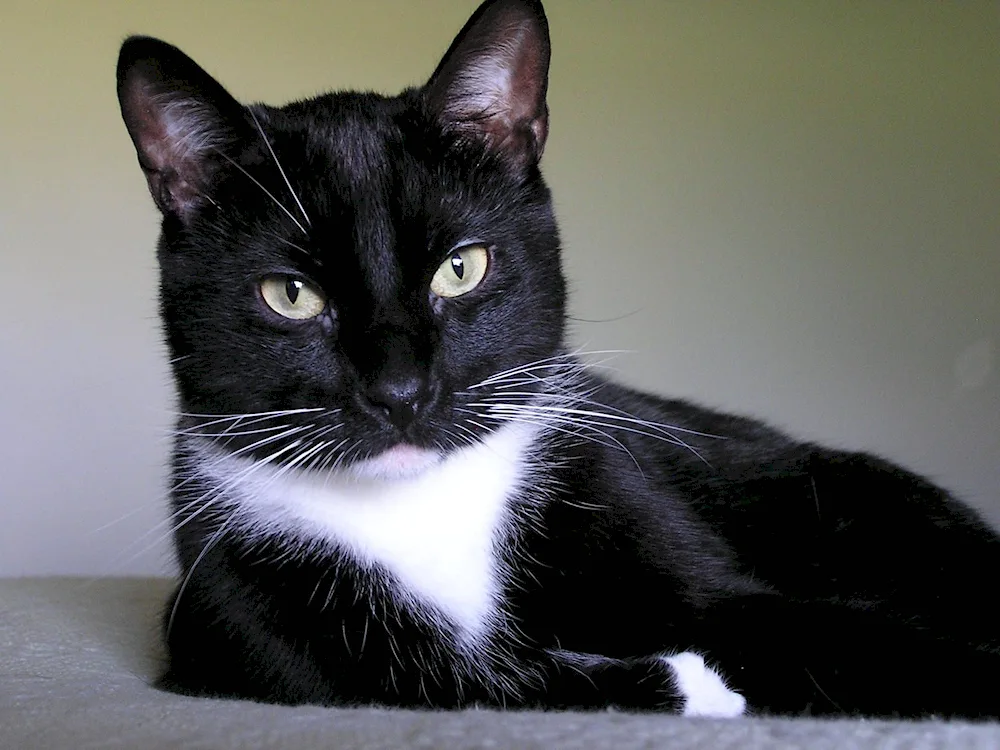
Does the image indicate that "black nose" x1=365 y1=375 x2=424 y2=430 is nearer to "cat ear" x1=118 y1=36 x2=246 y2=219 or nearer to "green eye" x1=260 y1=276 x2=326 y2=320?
"green eye" x1=260 y1=276 x2=326 y2=320

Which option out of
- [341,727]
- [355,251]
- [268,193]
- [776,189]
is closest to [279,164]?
[268,193]

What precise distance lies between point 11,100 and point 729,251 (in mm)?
1737

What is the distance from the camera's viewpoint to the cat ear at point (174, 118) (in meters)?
0.90

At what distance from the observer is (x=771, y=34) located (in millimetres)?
2244

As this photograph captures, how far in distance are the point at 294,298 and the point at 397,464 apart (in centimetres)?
19

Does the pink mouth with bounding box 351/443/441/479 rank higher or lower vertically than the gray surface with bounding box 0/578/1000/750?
higher

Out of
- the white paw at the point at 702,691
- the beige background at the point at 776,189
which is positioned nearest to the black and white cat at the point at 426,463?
the white paw at the point at 702,691

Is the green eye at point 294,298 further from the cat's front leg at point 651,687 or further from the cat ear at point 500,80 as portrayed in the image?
the cat's front leg at point 651,687

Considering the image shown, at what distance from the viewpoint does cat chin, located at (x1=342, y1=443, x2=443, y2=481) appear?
0.87 m

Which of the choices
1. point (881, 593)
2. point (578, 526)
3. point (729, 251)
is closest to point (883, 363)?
point (729, 251)

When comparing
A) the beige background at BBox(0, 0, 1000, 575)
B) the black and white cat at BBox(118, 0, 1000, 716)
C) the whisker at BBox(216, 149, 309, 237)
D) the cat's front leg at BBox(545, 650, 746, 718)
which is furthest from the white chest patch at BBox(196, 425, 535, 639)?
the beige background at BBox(0, 0, 1000, 575)

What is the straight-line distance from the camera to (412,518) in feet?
3.10

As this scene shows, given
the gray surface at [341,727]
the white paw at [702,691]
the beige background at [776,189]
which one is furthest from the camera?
the beige background at [776,189]

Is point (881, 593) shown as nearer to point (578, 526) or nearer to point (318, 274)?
point (578, 526)
